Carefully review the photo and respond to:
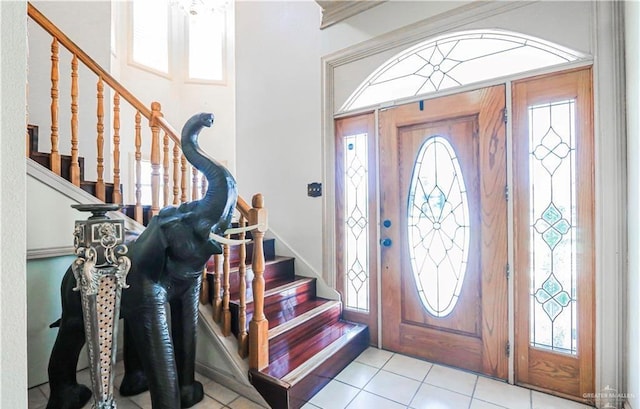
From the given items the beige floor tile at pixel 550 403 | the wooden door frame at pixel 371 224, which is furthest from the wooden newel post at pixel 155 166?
the beige floor tile at pixel 550 403

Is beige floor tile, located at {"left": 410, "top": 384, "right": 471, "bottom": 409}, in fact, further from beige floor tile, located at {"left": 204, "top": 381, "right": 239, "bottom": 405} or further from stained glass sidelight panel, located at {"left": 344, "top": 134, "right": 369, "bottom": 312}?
beige floor tile, located at {"left": 204, "top": 381, "right": 239, "bottom": 405}

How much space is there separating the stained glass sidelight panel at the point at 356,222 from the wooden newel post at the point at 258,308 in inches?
42.8

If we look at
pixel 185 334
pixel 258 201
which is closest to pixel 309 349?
pixel 185 334

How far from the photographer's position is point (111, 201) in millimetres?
2123

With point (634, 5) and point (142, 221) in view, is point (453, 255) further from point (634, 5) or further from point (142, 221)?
point (142, 221)

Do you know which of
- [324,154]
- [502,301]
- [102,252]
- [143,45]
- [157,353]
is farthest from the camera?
[143,45]

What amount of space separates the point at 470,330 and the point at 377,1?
2785 mm

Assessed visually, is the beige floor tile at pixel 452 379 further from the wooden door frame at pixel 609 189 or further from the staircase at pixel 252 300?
the wooden door frame at pixel 609 189

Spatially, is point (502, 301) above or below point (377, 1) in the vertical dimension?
below

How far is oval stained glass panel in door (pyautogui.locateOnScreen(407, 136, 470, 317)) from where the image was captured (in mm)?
2291

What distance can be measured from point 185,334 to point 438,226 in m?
1.92

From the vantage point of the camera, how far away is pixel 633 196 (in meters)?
1.64

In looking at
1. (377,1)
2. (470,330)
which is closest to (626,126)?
(470,330)

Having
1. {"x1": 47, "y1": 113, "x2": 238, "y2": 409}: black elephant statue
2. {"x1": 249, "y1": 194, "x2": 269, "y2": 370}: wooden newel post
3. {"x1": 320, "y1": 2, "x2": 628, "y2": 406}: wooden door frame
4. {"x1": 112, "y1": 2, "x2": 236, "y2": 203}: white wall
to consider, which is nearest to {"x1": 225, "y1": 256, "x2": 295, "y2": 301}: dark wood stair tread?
{"x1": 249, "y1": 194, "x2": 269, "y2": 370}: wooden newel post
